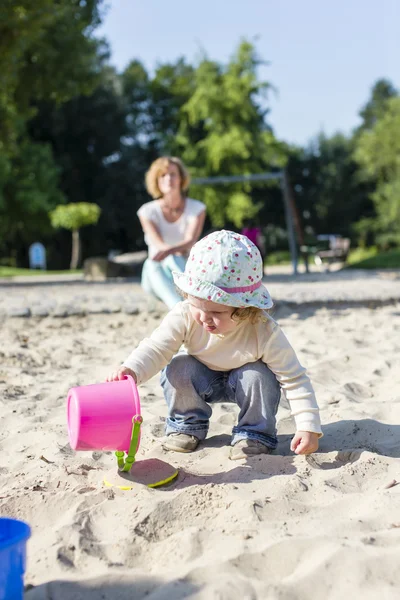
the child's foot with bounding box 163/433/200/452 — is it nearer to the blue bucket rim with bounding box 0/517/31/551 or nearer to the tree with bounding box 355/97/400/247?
the blue bucket rim with bounding box 0/517/31/551

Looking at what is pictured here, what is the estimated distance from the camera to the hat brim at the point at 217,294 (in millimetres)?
2221

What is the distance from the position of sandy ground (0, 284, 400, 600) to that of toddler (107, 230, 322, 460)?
0.11 meters

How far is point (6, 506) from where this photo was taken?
6.73 ft

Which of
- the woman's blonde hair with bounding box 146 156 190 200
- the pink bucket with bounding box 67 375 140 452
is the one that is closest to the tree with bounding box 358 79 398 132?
the woman's blonde hair with bounding box 146 156 190 200

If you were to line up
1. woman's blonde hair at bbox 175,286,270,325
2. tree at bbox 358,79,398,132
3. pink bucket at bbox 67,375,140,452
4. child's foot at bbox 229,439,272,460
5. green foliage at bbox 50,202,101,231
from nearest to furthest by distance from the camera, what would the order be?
pink bucket at bbox 67,375,140,452
woman's blonde hair at bbox 175,286,270,325
child's foot at bbox 229,439,272,460
green foliage at bbox 50,202,101,231
tree at bbox 358,79,398,132

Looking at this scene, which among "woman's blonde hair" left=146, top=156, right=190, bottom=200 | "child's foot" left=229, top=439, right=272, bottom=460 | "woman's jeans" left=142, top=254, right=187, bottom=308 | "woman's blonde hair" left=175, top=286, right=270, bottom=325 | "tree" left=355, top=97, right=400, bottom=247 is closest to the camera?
"woman's blonde hair" left=175, top=286, right=270, bottom=325

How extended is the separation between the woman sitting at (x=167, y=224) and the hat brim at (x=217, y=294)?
274 centimetres

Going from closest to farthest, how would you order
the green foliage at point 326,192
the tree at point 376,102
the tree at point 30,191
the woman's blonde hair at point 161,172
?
the woman's blonde hair at point 161,172
the tree at point 30,191
the green foliage at point 326,192
the tree at point 376,102

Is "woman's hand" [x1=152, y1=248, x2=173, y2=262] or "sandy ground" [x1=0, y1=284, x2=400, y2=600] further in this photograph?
"woman's hand" [x1=152, y1=248, x2=173, y2=262]

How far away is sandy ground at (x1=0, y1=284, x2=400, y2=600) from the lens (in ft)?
5.19

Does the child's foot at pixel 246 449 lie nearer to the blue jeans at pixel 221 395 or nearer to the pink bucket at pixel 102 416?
the blue jeans at pixel 221 395

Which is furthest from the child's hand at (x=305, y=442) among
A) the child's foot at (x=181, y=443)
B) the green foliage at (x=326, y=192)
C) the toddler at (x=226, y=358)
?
the green foliage at (x=326, y=192)

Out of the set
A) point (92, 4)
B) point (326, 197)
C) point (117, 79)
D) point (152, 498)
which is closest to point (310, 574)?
point (152, 498)

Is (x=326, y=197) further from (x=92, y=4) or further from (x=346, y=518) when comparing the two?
(x=346, y=518)
